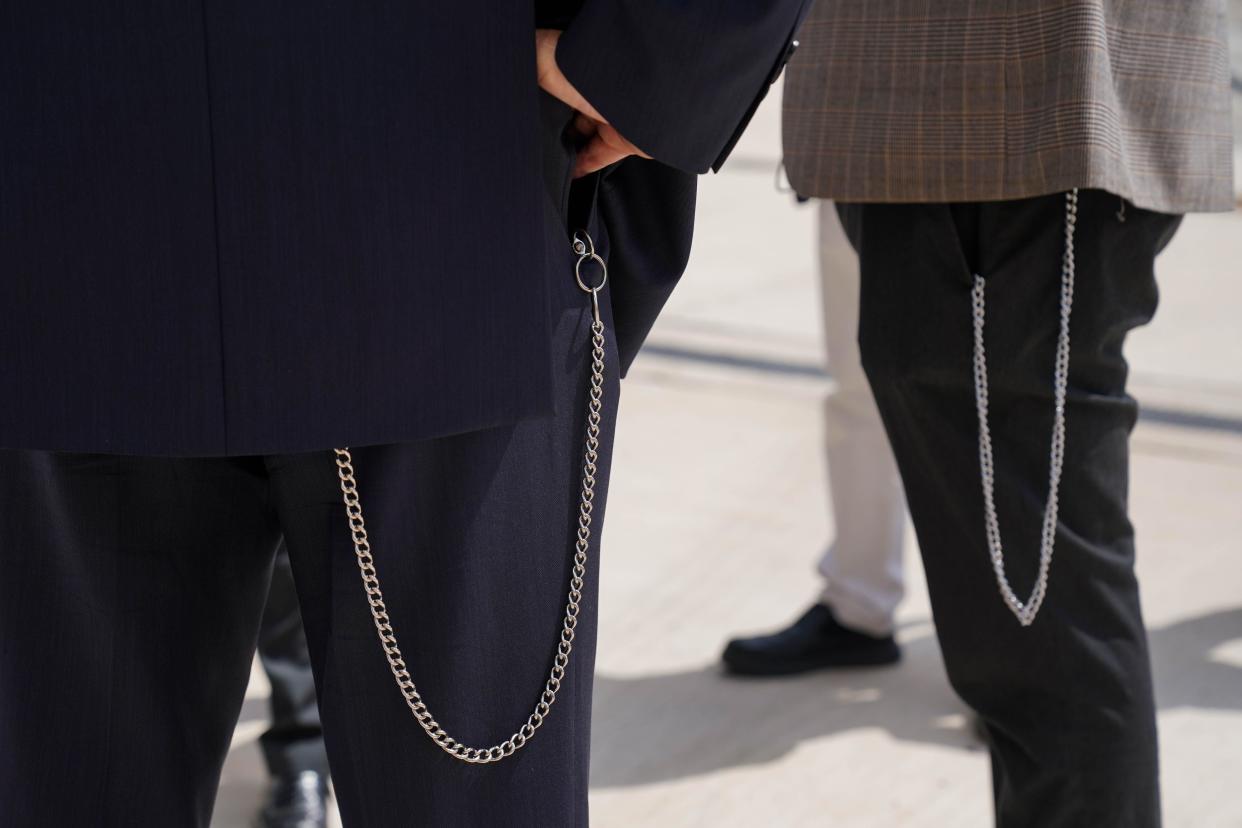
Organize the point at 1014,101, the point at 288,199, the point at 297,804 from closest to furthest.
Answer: the point at 288,199, the point at 1014,101, the point at 297,804

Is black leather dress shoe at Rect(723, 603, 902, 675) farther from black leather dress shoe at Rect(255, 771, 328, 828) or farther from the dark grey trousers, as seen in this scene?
the dark grey trousers

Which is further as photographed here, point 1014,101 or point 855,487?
point 855,487

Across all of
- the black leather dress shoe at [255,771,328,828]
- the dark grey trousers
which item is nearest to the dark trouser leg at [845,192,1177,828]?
the dark grey trousers

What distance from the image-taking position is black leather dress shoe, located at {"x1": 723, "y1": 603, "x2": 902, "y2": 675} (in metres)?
2.57

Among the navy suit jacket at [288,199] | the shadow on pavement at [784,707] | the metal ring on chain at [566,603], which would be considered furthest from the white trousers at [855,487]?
the navy suit jacket at [288,199]

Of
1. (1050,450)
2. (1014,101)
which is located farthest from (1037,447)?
(1014,101)

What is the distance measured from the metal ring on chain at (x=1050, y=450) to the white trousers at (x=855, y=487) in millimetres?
857

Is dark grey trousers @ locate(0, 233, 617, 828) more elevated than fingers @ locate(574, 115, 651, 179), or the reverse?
fingers @ locate(574, 115, 651, 179)

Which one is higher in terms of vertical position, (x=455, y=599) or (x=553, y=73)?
(x=553, y=73)

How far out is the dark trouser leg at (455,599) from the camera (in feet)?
3.49

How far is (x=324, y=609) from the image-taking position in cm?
110

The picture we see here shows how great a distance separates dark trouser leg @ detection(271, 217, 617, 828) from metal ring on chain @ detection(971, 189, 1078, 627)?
0.58 meters

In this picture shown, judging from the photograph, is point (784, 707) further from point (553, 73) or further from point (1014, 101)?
point (553, 73)

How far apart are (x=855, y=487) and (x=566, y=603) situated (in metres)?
1.46
